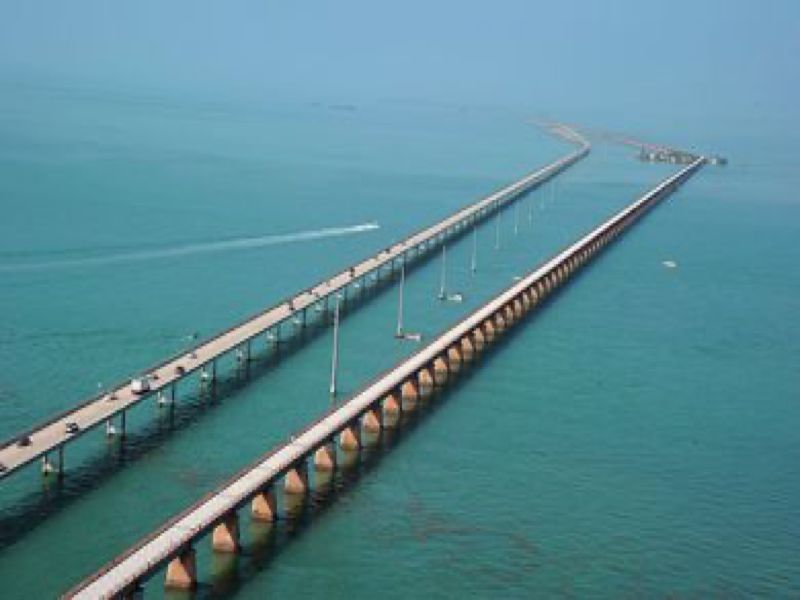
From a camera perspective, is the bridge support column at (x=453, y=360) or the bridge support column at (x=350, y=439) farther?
the bridge support column at (x=453, y=360)

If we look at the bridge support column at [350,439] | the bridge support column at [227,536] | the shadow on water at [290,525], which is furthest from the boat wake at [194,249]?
the bridge support column at [227,536]

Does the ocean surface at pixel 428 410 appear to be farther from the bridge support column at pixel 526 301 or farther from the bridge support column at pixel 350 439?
the bridge support column at pixel 526 301

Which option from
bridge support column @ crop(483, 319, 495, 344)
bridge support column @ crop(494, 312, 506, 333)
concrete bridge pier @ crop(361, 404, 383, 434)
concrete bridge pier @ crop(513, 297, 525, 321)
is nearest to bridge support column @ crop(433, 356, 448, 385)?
bridge support column @ crop(483, 319, 495, 344)

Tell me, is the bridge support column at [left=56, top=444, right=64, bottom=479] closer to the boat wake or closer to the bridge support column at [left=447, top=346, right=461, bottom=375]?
the bridge support column at [left=447, top=346, right=461, bottom=375]

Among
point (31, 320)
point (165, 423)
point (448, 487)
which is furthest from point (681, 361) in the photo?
point (31, 320)

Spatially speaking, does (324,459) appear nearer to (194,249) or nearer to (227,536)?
(227,536)

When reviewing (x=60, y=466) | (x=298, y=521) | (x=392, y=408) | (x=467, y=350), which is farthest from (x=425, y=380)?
(x=60, y=466)

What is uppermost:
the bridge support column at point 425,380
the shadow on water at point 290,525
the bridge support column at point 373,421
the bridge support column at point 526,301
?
the bridge support column at point 526,301
